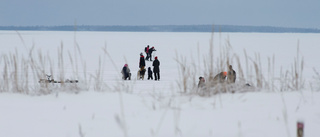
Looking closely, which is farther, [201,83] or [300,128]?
[201,83]

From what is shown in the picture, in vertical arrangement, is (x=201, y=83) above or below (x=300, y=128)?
above

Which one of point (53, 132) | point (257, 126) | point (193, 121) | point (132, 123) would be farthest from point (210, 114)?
point (53, 132)

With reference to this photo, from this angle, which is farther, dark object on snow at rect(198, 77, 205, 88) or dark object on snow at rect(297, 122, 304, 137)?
dark object on snow at rect(198, 77, 205, 88)

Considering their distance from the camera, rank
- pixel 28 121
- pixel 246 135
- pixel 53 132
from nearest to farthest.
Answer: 1. pixel 246 135
2. pixel 53 132
3. pixel 28 121

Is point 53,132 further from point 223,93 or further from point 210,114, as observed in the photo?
point 223,93

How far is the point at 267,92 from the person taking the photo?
182 inches

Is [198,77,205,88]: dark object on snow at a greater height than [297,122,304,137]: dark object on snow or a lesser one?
greater

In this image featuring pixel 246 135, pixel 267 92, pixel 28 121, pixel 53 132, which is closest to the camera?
pixel 246 135

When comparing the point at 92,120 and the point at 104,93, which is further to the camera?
the point at 104,93

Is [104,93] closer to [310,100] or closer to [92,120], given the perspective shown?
[92,120]

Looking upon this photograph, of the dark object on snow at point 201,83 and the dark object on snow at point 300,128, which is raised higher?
the dark object on snow at point 201,83

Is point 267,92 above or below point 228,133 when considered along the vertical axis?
above

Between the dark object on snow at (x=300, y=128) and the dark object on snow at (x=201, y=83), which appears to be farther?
the dark object on snow at (x=201, y=83)

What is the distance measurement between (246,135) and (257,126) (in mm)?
208
